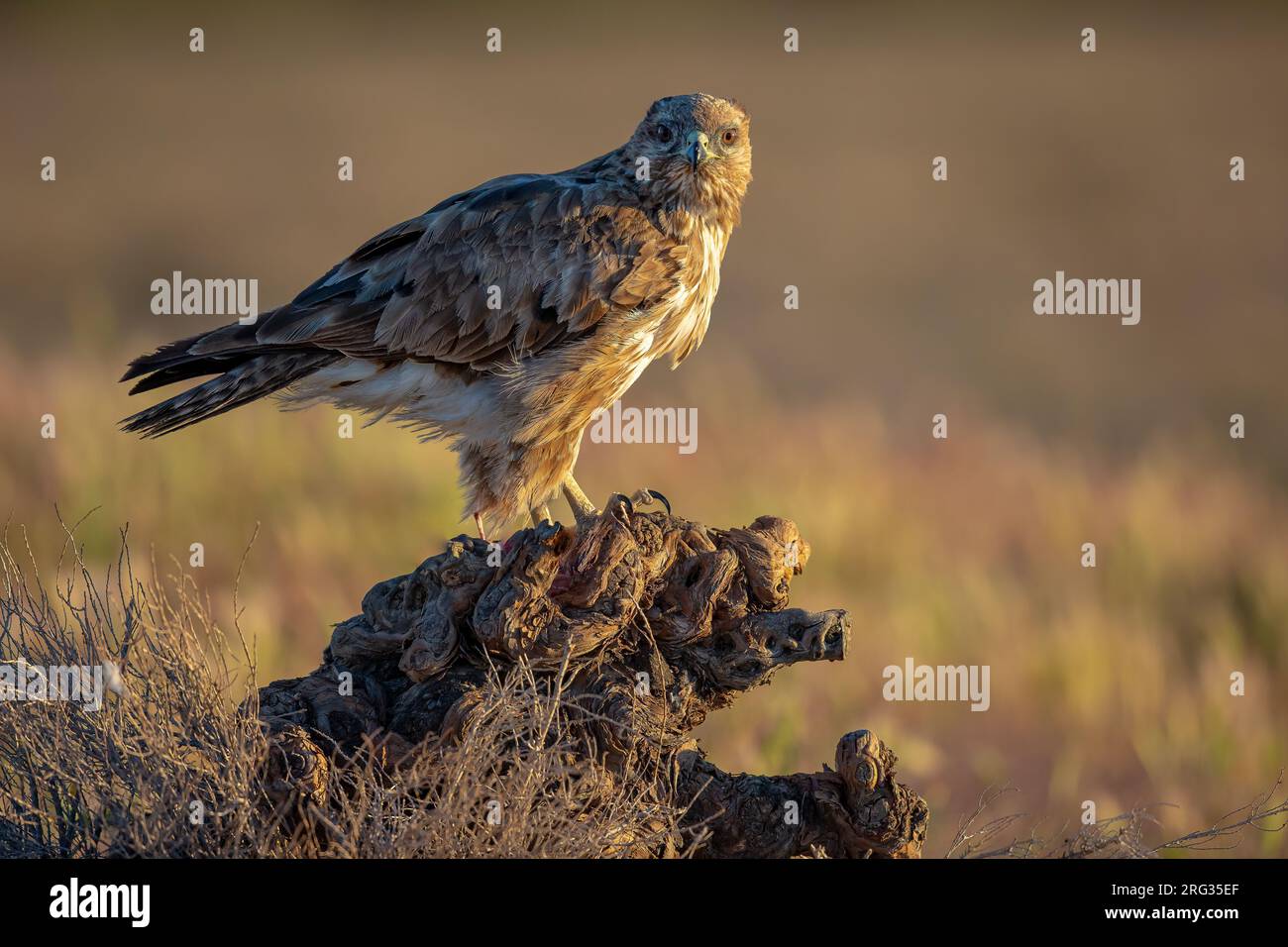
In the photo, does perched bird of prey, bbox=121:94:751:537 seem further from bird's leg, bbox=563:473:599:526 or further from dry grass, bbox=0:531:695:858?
dry grass, bbox=0:531:695:858

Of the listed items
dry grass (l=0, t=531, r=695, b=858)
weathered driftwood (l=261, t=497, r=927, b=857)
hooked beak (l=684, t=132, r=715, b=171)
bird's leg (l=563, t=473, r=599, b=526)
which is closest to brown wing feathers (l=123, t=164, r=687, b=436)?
hooked beak (l=684, t=132, r=715, b=171)

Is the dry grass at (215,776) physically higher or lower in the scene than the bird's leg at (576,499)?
lower

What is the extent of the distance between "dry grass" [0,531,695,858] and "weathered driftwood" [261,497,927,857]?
0.16 meters

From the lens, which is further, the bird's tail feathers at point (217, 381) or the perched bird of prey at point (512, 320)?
the perched bird of prey at point (512, 320)

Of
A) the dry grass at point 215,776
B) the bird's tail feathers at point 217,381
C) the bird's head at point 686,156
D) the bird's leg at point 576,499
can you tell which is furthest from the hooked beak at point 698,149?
the dry grass at point 215,776

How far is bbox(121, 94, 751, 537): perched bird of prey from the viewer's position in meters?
6.18

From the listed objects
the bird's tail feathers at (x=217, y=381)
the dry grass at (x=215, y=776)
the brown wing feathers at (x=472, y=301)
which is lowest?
the dry grass at (x=215, y=776)

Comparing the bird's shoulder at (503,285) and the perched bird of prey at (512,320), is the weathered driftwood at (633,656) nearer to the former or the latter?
the perched bird of prey at (512,320)

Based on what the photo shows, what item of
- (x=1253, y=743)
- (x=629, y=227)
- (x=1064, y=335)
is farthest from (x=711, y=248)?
(x=1064, y=335)

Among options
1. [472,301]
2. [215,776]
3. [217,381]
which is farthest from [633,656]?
[217,381]

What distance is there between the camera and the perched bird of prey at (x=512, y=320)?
20.3ft

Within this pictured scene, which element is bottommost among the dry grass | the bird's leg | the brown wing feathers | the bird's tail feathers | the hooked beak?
the dry grass

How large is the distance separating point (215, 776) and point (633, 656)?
150 cm
